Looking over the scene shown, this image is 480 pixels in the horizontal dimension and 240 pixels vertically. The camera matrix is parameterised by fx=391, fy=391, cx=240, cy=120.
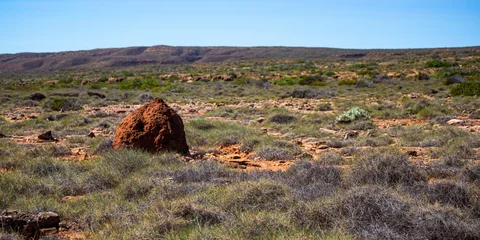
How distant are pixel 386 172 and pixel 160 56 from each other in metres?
107

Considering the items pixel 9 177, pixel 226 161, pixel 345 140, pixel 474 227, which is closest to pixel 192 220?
pixel 474 227

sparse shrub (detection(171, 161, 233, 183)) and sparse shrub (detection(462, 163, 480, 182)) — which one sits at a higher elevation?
sparse shrub (detection(462, 163, 480, 182))

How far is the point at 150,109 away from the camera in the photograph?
329 inches

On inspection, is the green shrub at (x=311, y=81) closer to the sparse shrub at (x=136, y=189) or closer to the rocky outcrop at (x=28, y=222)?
the sparse shrub at (x=136, y=189)

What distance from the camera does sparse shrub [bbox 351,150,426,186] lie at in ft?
17.5

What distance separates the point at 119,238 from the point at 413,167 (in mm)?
4105

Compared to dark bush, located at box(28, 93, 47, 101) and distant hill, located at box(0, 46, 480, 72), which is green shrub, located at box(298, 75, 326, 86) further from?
distant hill, located at box(0, 46, 480, 72)

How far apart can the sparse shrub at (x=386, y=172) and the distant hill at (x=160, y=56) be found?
278 feet

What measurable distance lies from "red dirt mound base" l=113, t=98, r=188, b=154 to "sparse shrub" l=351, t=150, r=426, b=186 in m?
3.89

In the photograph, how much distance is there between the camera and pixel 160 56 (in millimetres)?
107625

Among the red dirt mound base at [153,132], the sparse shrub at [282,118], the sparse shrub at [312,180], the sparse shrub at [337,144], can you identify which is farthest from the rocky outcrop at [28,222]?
the sparse shrub at [282,118]

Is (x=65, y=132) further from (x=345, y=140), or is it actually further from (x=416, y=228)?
(x=416, y=228)

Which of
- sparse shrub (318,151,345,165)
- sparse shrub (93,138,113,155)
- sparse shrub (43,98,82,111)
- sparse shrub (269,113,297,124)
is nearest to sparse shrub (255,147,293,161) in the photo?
sparse shrub (318,151,345,165)

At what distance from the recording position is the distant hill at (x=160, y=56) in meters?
92.9
